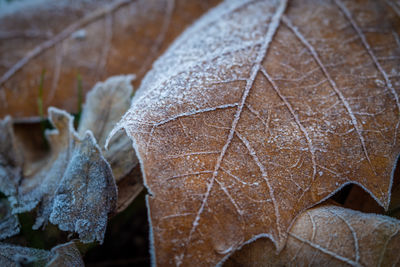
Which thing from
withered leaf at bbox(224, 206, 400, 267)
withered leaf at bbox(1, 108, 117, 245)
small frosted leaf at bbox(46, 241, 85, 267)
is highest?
withered leaf at bbox(1, 108, 117, 245)

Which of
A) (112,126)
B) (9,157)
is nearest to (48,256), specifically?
(112,126)

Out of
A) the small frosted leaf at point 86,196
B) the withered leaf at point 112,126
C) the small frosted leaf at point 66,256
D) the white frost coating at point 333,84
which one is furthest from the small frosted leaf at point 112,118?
the white frost coating at point 333,84

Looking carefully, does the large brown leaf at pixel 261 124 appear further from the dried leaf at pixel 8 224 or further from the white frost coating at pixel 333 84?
the dried leaf at pixel 8 224

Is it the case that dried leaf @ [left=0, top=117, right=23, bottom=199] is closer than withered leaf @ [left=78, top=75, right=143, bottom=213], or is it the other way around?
withered leaf @ [left=78, top=75, right=143, bottom=213]

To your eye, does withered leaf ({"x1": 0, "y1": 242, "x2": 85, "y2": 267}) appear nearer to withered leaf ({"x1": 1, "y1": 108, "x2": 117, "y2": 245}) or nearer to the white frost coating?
withered leaf ({"x1": 1, "y1": 108, "x2": 117, "y2": 245})

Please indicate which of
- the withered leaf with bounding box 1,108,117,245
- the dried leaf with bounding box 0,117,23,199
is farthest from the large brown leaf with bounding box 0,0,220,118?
the withered leaf with bounding box 1,108,117,245
